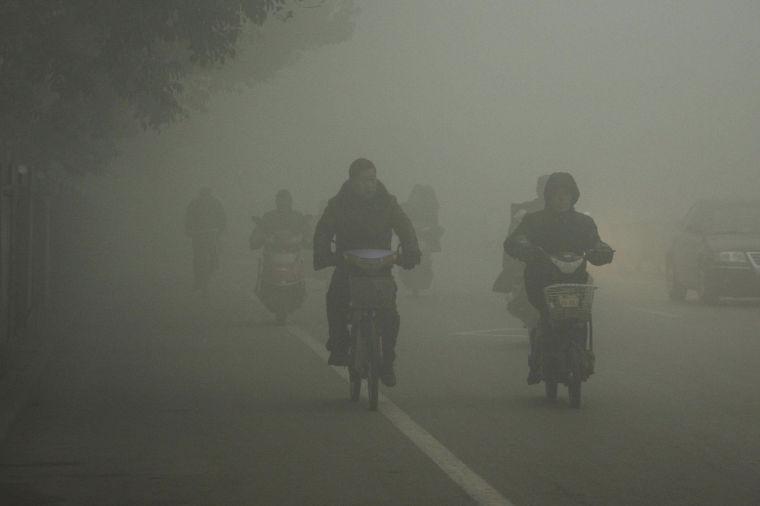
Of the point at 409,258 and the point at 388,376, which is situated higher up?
the point at 409,258

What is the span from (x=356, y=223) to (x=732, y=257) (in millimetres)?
12590

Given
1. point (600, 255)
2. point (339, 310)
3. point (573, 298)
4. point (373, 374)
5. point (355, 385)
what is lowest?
point (355, 385)

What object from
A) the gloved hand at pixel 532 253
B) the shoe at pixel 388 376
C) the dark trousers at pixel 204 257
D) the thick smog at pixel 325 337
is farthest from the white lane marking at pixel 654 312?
the shoe at pixel 388 376

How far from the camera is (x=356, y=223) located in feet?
43.0

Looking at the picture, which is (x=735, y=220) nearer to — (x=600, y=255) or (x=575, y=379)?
(x=600, y=255)

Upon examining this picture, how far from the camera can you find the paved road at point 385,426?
364 inches

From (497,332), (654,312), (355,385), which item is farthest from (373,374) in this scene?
(654,312)

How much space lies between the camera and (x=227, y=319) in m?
22.8

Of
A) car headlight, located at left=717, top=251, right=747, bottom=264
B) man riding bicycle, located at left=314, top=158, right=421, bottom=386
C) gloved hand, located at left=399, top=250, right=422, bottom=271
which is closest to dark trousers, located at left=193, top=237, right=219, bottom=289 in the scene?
car headlight, located at left=717, top=251, right=747, bottom=264

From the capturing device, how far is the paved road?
9.24m

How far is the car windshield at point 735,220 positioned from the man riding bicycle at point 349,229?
13.7 meters

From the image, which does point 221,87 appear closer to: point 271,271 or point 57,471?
point 271,271

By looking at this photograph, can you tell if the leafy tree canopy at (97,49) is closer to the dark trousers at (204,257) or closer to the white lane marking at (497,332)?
the dark trousers at (204,257)

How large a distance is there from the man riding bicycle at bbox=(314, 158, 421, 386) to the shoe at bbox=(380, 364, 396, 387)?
0.40 metres
